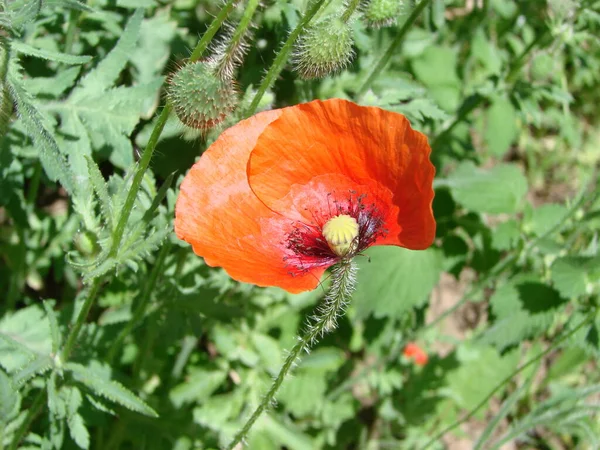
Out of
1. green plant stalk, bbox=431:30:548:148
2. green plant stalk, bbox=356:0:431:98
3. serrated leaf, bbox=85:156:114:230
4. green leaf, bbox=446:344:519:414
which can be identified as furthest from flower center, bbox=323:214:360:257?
green leaf, bbox=446:344:519:414

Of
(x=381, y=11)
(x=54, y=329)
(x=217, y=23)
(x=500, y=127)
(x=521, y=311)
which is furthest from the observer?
(x=500, y=127)

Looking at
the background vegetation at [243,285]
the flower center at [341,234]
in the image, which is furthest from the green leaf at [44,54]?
the flower center at [341,234]

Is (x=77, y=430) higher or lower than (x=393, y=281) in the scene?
lower

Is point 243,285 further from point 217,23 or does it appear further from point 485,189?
point 217,23

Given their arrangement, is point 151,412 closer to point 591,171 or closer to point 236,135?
point 236,135

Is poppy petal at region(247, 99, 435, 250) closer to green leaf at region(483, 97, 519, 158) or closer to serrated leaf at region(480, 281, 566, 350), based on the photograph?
serrated leaf at region(480, 281, 566, 350)

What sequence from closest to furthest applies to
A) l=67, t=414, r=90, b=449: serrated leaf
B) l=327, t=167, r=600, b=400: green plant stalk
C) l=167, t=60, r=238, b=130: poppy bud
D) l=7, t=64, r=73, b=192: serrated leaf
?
l=167, t=60, r=238, b=130: poppy bud, l=7, t=64, r=73, b=192: serrated leaf, l=67, t=414, r=90, b=449: serrated leaf, l=327, t=167, r=600, b=400: green plant stalk

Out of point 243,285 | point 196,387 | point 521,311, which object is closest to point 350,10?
point 243,285
